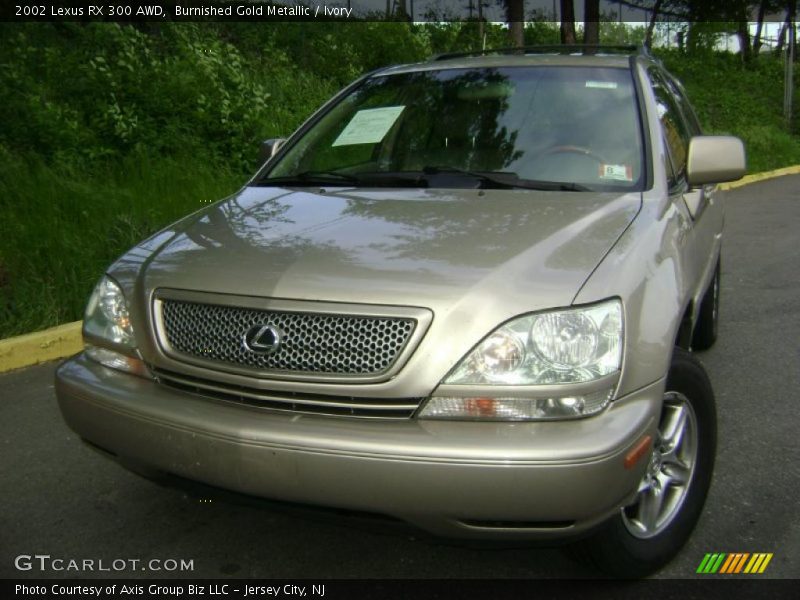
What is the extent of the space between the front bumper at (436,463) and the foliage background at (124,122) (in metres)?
3.44

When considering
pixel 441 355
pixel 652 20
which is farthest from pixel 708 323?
pixel 652 20

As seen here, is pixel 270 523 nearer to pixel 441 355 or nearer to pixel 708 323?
pixel 441 355

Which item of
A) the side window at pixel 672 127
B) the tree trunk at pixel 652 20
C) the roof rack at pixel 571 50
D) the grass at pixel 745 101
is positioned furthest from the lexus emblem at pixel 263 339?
the tree trunk at pixel 652 20

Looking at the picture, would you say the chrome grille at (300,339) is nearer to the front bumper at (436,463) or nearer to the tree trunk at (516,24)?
the front bumper at (436,463)

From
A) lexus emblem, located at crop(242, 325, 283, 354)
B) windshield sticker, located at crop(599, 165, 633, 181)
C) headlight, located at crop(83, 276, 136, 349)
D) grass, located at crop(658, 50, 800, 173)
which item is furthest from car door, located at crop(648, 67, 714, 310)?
grass, located at crop(658, 50, 800, 173)

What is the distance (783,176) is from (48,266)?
49.0 ft

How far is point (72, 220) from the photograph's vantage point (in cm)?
669

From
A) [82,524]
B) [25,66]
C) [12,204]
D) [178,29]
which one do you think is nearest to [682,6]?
[178,29]

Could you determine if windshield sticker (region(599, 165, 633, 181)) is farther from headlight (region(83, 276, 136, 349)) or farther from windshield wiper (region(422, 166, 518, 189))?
headlight (region(83, 276, 136, 349))

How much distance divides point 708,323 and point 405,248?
3.04 meters

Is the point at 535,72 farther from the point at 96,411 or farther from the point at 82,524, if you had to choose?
the point at 82,524

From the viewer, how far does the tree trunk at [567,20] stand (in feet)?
57.5

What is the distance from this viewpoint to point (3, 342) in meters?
5.01

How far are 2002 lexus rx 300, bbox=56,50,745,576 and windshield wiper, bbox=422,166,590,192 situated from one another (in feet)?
0.04
